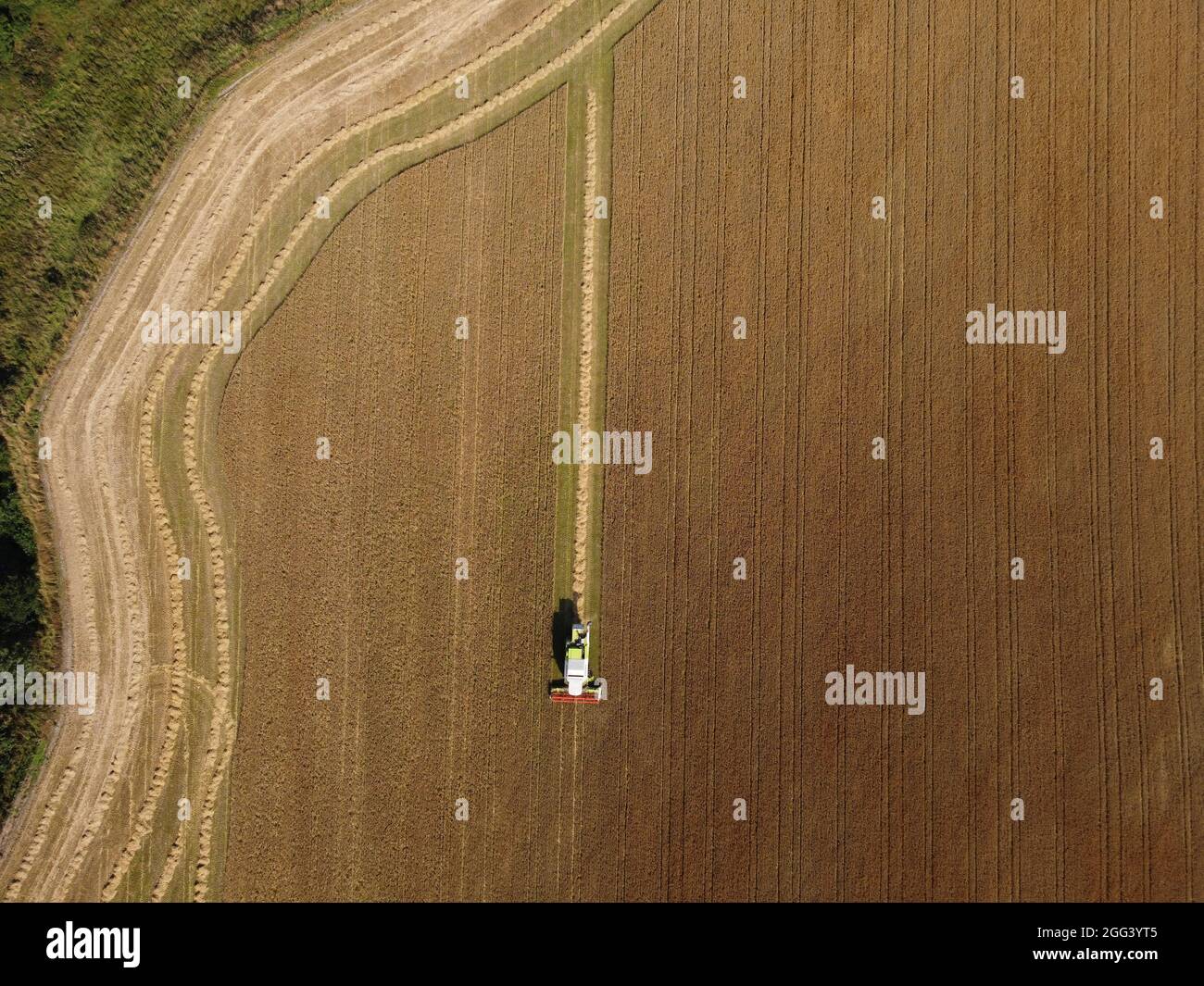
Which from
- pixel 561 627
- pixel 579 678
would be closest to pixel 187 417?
pixel 561 627

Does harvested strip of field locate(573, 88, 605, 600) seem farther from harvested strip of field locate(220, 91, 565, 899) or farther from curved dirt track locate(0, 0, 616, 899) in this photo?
curved dirt track locate(0, 0, 616, 899)

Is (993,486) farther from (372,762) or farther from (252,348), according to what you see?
(252,348)

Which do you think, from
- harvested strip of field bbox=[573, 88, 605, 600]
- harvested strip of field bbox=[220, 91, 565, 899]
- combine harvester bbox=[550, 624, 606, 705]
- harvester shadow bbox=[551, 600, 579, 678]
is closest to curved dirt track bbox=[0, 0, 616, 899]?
harvested strip of field bbox=[220, 91, 565, 899]

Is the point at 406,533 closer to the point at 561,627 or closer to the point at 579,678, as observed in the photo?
the point at 561,627

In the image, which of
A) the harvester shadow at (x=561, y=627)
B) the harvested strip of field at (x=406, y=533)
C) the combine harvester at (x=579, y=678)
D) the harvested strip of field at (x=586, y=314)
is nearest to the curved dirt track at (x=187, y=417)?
the harvested strip of field at (x=406, y=533)
